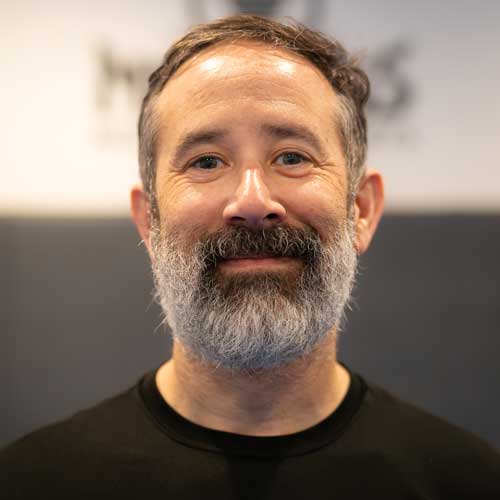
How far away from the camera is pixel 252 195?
2.93 ft

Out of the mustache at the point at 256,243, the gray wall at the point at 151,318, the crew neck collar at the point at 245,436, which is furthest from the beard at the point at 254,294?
the gray wall at the point at 151,318

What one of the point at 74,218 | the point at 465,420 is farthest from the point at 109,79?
the point at 465,420

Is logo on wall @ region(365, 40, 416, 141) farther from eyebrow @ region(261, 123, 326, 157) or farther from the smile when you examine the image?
the smile

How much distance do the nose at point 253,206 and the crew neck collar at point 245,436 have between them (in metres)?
0.38

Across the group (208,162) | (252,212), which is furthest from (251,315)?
(208,162)

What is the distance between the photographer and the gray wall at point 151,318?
1563mm

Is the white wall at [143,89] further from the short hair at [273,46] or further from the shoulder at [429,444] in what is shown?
the shoulder at [429,444]

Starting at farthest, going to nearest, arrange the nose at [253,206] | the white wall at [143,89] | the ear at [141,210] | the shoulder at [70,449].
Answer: the white wall at [143,89] < the ear at [141,210] < the shoulder at [70,449] < the nose at [253,206]

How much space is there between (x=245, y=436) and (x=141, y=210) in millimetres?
499

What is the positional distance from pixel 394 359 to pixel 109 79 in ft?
3.67

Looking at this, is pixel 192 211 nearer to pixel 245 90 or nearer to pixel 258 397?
pixel 245 90

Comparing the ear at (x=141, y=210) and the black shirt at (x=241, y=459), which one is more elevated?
the ear at (x=141, y=210)

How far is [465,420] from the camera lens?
5.25ft

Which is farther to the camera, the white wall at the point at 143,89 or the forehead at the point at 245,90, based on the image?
the white wall at the point at 143,89
